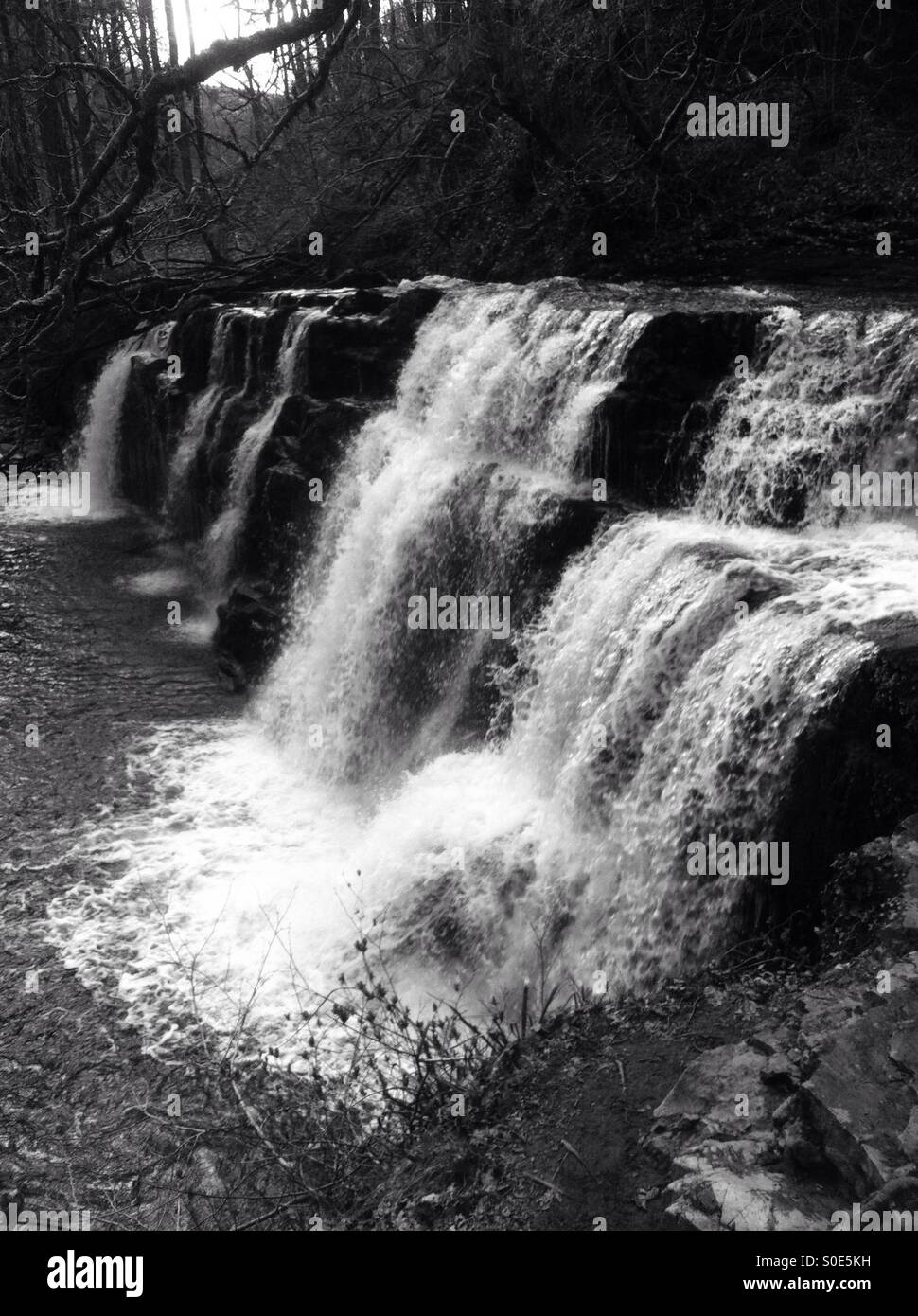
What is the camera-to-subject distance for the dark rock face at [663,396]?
27.9ft

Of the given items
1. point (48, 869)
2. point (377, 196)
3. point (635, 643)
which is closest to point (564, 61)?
point (377, 196)

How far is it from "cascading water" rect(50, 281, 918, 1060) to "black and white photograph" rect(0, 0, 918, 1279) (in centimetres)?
4

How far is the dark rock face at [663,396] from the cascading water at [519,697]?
178 millimetres

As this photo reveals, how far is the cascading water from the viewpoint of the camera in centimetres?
594

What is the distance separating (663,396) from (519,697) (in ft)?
8.76

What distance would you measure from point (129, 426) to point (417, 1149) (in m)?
13.8

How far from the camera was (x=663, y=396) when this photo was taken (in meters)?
8.66

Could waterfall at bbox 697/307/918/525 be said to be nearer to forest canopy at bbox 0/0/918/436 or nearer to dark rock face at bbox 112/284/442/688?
forest canopy at bbox 0/0/918/436

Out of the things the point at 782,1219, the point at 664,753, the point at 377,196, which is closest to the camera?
the point at 782,1219

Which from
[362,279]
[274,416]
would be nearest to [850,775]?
[274,416]

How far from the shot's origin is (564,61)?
1466 centimetres

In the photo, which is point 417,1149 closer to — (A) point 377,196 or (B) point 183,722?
(B) point 183,722

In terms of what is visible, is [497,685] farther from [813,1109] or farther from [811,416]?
[813,1109]
